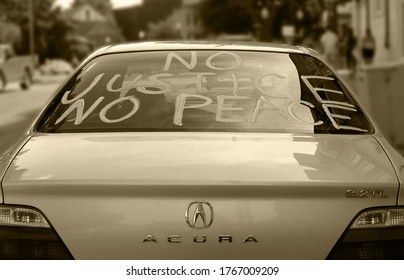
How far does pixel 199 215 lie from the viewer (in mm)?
2980

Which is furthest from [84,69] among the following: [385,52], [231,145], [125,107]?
[385,52]

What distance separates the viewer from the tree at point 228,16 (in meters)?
73.2

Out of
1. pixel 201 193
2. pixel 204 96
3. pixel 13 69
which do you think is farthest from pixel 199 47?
pixel 13 69

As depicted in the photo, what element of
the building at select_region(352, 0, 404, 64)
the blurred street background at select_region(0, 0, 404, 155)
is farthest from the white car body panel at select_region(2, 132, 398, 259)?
the building at select_region(352, 0, 404, 64)

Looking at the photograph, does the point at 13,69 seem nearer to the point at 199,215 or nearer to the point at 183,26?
the point at 199,215

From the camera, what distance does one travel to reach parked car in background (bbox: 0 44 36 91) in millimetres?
36844

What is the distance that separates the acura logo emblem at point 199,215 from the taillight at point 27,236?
0.42 metres

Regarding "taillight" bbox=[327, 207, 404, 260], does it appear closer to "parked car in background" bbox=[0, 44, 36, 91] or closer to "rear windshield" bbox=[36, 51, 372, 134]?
"rear windshield" bbox=[36, 51, 372, 134]

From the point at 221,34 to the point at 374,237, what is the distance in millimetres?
73626

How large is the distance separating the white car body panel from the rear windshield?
636 mm

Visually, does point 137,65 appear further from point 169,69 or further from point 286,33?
point 286,33

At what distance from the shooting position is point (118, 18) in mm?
150375

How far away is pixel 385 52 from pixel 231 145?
30.1 metres

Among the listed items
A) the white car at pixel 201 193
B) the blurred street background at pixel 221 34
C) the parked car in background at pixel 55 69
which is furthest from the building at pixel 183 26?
the white car at pixel 201 193
